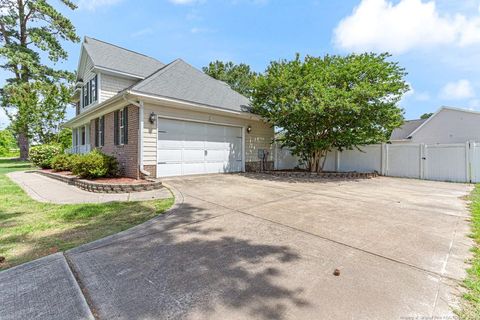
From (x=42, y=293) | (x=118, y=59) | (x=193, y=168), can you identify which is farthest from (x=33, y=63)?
(x=42, y=293)

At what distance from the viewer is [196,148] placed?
9.98 m

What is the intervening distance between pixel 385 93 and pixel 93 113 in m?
A: 13.3

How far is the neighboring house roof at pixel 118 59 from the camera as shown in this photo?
13.0 metres

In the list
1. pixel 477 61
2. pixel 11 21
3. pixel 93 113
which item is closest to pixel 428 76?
pixel 477 61

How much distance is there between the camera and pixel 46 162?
45.7ft

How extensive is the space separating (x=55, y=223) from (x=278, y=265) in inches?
162

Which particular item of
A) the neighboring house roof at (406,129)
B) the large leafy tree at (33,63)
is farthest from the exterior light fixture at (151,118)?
the neighboring house roof at (406,129)

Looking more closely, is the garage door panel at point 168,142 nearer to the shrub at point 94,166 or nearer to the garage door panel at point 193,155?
the garage door panel at point 193,155

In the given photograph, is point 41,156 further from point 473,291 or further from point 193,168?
point 473,291

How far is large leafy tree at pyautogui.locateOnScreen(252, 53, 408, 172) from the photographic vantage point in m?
9.42

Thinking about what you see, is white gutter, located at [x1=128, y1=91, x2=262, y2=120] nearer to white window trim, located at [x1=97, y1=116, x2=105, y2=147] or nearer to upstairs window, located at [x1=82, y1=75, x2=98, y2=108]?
white window trim, located at [x1=97, y1=116, x2=105, y2=147]

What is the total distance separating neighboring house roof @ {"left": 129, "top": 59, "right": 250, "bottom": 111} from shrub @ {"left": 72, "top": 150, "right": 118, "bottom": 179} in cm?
263

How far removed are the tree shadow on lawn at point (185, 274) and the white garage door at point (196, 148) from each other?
5561 millimetres

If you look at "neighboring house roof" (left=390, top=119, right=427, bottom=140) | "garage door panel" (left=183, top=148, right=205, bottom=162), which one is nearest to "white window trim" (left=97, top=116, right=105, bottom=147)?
"garage door panel" (left=183, top=148, right=205, bottom=162)
